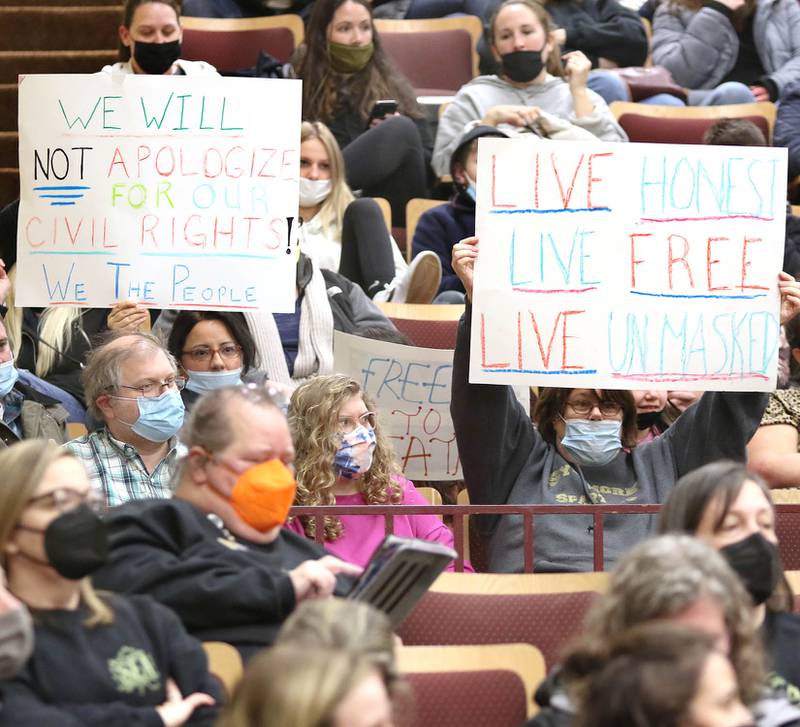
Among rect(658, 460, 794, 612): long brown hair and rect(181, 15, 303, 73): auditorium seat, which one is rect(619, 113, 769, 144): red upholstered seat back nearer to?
rect(181, 15, 303, 73): auditorium seat

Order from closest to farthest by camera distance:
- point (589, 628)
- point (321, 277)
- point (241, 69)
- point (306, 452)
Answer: point (589, 628), point (306, 452), point (321, 277), point (241, 69)

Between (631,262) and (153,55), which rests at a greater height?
(153,55)

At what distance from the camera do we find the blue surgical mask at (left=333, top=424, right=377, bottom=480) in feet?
14.8

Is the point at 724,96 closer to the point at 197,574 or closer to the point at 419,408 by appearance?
the point at 419,408

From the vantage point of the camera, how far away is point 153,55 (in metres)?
6.61

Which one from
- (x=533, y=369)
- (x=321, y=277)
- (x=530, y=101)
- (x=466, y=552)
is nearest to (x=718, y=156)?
(x=533, y=369)

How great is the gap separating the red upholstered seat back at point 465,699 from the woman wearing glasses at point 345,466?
1.02m

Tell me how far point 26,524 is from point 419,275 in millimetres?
3566

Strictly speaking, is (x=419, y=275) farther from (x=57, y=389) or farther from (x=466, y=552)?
(x=466, y=552)

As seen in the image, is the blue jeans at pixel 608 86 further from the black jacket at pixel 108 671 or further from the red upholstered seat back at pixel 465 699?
the black jacket at pixel 108 671

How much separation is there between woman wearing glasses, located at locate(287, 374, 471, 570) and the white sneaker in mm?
1842

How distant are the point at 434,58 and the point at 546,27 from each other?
128 cm

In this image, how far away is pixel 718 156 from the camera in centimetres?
478

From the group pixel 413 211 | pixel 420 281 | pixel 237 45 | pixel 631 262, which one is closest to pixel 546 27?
pixel 413 211
